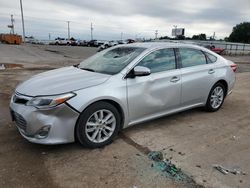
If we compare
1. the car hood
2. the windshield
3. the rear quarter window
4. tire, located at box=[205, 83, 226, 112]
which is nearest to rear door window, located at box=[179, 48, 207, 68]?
the rear quarter window

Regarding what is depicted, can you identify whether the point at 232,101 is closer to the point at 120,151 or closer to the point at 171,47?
the point at 171,47

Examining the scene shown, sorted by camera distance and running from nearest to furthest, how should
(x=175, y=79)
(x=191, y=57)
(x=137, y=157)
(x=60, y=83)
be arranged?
(x=137, y=157), (x=60, y=83), (x=175, y=79), (x=191, y=57)

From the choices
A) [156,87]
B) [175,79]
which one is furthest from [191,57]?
[156,87]

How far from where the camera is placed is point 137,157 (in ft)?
11.9

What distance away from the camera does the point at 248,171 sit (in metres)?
3.35

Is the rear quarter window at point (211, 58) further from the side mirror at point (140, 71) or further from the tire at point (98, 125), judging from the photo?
the tire at point (98, 125)

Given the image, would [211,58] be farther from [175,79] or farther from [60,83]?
[60,83]

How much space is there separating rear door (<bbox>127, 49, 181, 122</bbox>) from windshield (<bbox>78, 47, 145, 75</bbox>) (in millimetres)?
231

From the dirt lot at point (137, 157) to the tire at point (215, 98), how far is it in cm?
49

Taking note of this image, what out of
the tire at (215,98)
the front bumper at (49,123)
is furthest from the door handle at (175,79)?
the front bumper at (49,123)

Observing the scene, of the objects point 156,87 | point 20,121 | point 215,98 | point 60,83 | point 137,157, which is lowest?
point 137,157

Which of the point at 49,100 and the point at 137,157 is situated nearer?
the point at 49,100

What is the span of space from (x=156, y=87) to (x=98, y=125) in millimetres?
1204

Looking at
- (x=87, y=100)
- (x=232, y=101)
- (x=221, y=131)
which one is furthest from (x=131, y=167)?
(x=232, y=101)
